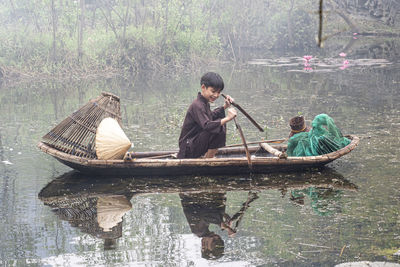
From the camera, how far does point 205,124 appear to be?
19.1ft

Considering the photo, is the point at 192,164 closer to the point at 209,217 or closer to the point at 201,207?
the point at 201,207

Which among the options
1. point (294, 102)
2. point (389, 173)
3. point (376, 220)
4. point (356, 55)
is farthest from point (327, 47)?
point (376, 220)

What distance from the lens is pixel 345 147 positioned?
5906 millimetres

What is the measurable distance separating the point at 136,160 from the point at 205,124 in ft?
2.68

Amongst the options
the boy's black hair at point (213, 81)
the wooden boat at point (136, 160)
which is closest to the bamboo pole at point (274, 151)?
the wooden boat at point (136, 160)

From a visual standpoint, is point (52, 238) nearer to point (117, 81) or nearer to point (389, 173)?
point (389, 173)

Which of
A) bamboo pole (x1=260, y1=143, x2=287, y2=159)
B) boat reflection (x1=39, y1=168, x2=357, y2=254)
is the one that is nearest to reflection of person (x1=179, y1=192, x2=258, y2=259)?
boat reflection (x1=39, y1=168, x2=357, y2=254)

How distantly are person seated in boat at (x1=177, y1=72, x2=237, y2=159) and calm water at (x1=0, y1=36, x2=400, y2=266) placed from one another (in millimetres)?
321

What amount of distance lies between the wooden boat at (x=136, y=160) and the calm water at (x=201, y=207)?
115 millimetres

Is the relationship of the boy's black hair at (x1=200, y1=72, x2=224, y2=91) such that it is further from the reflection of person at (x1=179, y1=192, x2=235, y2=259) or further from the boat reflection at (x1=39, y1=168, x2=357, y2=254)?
the reflection of person at (x1=179, y1=192, x2=235, y2=259)

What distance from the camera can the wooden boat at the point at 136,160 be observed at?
232 inches

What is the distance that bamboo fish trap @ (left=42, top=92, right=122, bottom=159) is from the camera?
6.12 m

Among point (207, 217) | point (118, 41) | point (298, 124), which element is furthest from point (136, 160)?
point (118, 41)

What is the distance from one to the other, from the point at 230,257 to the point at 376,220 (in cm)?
138
